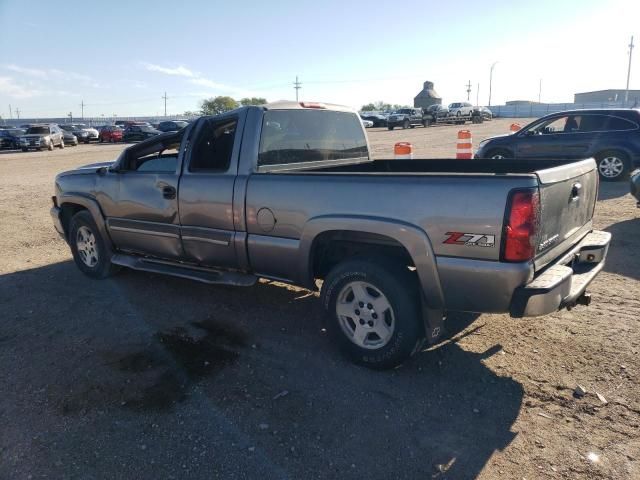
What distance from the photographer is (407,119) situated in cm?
4153

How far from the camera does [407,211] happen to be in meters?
3.15

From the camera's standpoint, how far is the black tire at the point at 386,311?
3.32 m

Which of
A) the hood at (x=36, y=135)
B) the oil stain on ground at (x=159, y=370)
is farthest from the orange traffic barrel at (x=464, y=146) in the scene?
the hood at (x=36, y=135)

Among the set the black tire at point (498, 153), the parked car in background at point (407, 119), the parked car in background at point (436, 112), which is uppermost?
the parked car in background at point (436, 112)

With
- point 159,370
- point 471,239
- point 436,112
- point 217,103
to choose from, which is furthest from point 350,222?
point 217,103

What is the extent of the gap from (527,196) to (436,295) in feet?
2.77

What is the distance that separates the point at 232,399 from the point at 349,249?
145cm

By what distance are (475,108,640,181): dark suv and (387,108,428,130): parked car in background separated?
30.5 m

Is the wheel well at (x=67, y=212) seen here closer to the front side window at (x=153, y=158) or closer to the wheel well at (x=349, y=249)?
the front side window at (x=153, y=158)

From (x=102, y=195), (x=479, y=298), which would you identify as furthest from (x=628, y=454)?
(x=102, y=195)

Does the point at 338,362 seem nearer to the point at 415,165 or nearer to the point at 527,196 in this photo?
the point at 527,196

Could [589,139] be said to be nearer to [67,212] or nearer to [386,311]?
[386,311]

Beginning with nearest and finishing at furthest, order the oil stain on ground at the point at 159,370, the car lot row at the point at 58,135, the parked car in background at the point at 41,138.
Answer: the oil stain on ground at the point at 159,370, the parked car in background at the point at 41,138, the car lot row at the point at 58,135

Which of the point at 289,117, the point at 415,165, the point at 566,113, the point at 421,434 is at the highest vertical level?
the point at 566,113
